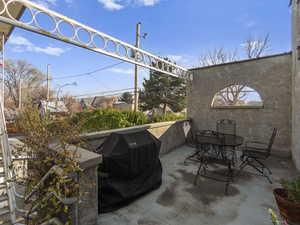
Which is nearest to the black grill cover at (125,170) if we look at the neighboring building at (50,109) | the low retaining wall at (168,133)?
the neighboring building at (50,109)

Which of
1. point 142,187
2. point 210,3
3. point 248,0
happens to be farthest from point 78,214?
point 248,0

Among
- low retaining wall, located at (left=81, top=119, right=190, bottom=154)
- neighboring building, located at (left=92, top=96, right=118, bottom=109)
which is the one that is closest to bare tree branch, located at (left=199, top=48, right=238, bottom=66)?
low retaining wall, located at (left=81, top=119, right=190, bottom=154)

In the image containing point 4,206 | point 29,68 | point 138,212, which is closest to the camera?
point 4,206

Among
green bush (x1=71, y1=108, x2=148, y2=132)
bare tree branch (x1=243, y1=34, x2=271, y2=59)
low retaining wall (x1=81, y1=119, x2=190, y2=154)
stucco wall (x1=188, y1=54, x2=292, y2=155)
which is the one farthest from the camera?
bare tree branch (x1=243, y1=34, x2=271, y2=59)

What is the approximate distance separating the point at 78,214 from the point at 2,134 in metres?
1.26

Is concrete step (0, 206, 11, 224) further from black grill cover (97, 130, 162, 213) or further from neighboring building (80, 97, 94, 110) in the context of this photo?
neighboring building (80, 97, 94, 110)

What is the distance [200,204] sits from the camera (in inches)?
79.0

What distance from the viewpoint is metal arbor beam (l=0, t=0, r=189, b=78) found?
2.14 m

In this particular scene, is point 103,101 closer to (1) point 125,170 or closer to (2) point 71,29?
(2) point 71,29

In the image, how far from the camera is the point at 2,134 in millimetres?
1600

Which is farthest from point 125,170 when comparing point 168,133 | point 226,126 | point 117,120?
point 226,126

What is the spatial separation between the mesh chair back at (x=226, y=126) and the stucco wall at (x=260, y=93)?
13 cm

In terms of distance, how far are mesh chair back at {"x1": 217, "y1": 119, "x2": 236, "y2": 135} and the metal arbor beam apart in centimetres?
313

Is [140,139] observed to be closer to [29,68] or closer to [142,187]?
[142,187]
